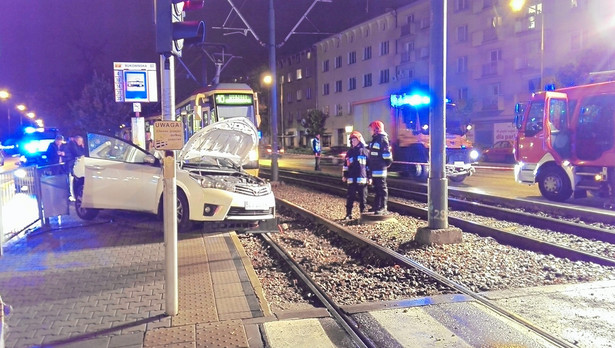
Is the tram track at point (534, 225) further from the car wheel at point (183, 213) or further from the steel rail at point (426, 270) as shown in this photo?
the car wheel at point (183, 213)

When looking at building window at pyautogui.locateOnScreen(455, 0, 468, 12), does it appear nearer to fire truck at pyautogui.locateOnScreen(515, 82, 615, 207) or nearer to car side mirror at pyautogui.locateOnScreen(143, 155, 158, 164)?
fire truck at pyautogui.locateOnScreen(515, 82, 615, 207)

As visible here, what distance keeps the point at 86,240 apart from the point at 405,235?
18.1ft

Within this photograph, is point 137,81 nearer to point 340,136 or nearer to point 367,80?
point 367,80

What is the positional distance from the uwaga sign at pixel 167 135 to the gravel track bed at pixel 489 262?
3761 mm

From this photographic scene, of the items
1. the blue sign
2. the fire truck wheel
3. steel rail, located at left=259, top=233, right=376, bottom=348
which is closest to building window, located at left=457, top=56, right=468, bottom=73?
the fire truck wheel

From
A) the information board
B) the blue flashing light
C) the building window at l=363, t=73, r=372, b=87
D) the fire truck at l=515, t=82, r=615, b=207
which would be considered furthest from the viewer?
the building window at l=363, t=73, r=372, b=87

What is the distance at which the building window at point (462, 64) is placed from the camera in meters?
45.6

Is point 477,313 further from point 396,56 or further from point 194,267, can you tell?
point 396,56

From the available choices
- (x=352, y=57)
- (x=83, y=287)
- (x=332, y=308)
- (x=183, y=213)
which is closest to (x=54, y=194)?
(x=183, y=213)

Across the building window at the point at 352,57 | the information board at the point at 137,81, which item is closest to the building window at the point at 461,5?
the building window at the point at 352,57

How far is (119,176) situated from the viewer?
959 cm

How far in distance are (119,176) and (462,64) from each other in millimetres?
41474

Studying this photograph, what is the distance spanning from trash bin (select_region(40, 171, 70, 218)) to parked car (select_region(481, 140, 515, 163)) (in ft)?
95.4

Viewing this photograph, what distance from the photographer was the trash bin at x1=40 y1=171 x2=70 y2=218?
9.84 m
